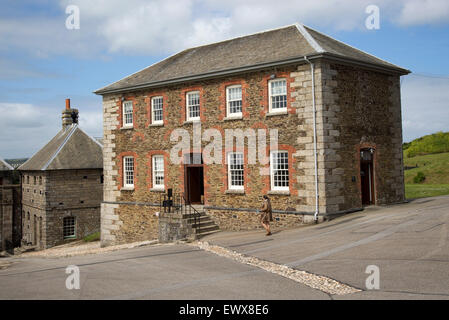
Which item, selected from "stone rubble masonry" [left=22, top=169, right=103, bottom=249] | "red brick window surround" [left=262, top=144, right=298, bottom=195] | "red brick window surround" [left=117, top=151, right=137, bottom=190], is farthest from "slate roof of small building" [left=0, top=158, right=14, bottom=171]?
"red brick window surround" [left=262, top=144, right=298, bottom=195]

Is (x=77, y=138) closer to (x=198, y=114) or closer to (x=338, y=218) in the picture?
(x=198, y=114)

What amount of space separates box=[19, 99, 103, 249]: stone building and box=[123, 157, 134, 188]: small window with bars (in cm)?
1047

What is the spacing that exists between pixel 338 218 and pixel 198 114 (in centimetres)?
909

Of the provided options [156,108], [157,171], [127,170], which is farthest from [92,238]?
[156,108]

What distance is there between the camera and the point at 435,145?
57406 mm

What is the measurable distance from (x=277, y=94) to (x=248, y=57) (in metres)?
2.86

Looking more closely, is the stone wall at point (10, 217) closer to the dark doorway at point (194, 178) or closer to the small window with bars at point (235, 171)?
the dark doorway at point (194, 178)

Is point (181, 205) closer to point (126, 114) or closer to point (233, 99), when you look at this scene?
point (233, 99)

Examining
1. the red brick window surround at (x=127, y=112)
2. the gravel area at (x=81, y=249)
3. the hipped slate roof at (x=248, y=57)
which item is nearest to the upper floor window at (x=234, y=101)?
the hipped slate roof at (x=248, y=57)

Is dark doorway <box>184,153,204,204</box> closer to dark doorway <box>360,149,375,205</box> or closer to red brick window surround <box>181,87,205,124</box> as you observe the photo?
red brick window surround <box>181,87,205,124</box>

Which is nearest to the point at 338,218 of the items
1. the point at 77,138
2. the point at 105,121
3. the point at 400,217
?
the point at 400,217

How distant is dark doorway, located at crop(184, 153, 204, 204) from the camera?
920 inches
